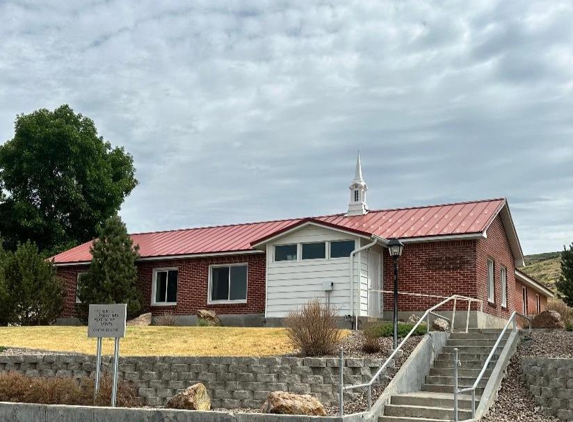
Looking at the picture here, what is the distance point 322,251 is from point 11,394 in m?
11.1

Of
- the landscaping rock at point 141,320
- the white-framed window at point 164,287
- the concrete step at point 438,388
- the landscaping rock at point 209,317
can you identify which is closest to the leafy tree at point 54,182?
the white-framed window at point 164,287

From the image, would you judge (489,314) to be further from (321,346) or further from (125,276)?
(125,276)

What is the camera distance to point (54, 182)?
42.2m

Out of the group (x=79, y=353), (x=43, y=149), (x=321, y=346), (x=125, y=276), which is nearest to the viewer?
(x=321, y=346)

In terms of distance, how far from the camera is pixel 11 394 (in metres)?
15.2

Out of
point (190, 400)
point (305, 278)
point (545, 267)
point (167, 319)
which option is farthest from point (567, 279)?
point (545, 267)

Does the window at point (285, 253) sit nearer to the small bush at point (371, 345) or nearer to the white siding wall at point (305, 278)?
the white siding wall at point (305, 278)

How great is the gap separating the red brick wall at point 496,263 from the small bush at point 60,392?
466 inches

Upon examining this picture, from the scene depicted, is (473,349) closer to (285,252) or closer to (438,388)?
(438,388)

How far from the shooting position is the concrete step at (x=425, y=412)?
13141 millimetres

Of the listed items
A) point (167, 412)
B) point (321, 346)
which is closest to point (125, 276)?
point (321, 346)

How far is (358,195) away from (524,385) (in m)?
13.7

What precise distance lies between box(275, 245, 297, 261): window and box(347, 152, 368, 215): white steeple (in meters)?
4.18

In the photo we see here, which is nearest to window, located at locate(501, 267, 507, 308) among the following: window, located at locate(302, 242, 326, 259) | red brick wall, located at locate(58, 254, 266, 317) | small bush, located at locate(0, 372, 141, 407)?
window, located at locate(302, 242, 326, 259)
